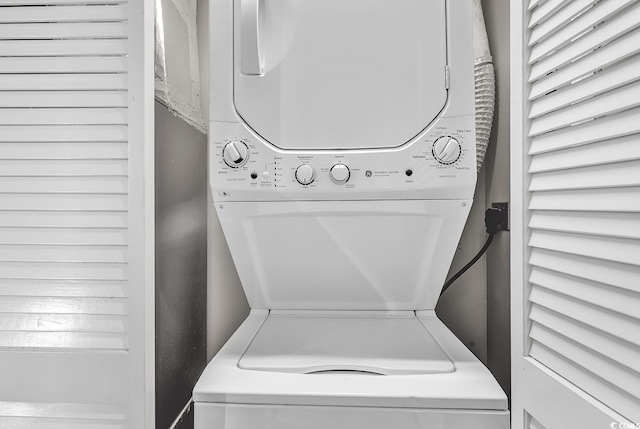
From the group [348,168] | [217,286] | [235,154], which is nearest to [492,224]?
[348,168]

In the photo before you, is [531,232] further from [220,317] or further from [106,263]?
[220,317]

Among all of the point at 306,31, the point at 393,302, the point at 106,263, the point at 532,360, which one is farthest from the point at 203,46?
the point at 532,360

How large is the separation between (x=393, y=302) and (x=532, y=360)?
0.49 metres

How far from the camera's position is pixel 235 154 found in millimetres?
1013

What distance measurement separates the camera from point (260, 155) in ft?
3.36

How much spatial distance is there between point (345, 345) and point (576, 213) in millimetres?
606

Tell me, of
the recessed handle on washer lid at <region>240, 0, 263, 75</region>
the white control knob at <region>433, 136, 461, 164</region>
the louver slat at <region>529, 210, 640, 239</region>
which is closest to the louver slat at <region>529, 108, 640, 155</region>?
the louver slat at <region>529, 210, 640, 239</region>

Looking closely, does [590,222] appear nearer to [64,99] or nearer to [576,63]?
[576,63]

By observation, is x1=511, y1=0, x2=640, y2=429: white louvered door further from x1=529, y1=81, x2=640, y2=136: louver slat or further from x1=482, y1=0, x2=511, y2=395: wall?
x1=482, y1=0, x2=511, y2=395: wall

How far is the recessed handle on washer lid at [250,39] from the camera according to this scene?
3.19 feet

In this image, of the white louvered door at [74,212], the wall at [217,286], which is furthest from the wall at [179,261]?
the white louvered door at [74,212]

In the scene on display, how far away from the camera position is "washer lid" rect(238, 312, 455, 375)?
89 cm

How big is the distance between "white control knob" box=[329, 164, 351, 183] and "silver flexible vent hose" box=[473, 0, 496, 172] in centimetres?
58

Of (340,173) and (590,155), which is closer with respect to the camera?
(590,155)
